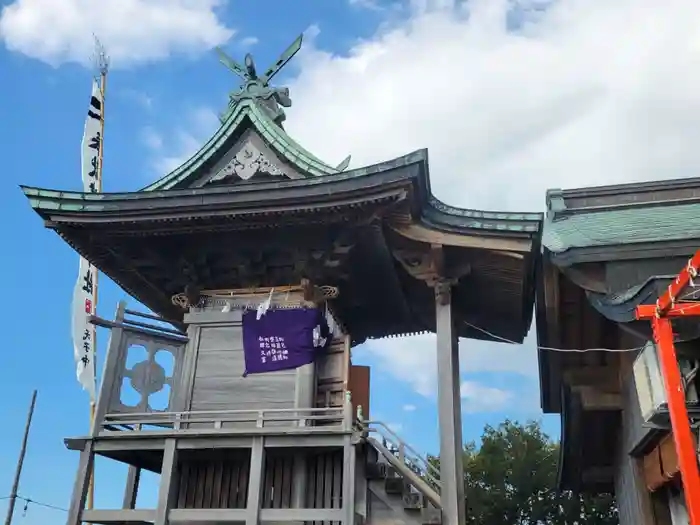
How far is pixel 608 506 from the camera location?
29.7 metres

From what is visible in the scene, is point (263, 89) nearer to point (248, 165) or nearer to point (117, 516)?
point (248, 165)

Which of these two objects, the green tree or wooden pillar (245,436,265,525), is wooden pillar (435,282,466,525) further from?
the green tree

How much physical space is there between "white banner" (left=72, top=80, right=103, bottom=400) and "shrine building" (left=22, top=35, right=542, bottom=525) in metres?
5.93

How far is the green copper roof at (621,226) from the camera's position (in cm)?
647

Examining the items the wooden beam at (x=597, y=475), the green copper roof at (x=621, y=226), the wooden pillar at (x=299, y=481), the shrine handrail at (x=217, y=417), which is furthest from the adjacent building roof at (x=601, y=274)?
the wooden pillar at (x=299, y=481)

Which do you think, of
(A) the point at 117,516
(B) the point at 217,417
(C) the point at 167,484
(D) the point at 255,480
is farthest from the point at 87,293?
(D) the point at 255,480

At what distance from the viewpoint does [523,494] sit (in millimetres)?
30906

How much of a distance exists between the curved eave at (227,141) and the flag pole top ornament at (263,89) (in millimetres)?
378

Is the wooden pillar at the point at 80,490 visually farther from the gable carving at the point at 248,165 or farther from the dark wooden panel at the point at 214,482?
the gable carving at the point at 248,165

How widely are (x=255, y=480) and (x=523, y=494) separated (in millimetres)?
24973

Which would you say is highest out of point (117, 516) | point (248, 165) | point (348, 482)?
point (248, 165)

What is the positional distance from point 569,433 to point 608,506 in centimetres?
2176

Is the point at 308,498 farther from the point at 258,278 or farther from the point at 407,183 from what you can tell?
the point at 407,183

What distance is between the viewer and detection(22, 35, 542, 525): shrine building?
31.3ft
